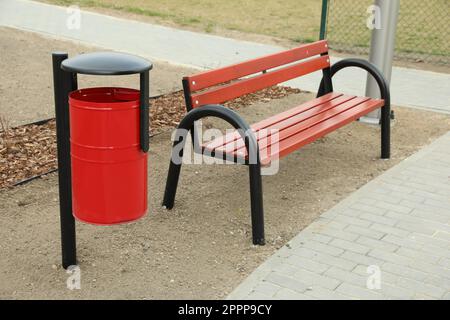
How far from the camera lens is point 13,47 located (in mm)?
9516

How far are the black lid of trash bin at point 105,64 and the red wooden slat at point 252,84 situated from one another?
1006 millimetres

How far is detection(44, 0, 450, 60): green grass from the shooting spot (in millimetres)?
11547

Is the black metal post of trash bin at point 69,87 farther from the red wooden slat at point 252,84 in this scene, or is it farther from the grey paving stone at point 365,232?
the grey paving stone at point 365,232

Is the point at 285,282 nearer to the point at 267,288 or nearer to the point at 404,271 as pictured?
the point at 267,288

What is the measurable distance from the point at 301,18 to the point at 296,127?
8.77m

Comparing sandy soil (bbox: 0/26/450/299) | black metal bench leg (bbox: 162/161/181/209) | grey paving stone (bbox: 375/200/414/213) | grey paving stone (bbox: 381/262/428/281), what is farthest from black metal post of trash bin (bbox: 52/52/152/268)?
grey paving stone (bbox: 375/200/414/213)

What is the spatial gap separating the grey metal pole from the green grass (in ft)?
13.2

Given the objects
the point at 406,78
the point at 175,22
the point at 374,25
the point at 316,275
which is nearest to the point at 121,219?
the point at 316,275

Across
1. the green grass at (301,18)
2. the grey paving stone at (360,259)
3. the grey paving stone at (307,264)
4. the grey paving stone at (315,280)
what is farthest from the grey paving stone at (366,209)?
the green grass at (301,18)

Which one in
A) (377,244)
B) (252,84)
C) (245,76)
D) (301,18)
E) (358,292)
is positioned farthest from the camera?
(301,18)

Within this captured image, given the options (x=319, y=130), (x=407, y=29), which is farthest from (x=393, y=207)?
(x=407, y=29)

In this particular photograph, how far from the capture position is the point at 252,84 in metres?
5.32

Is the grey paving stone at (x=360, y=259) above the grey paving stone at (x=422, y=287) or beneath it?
above

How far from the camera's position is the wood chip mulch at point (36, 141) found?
538cm
